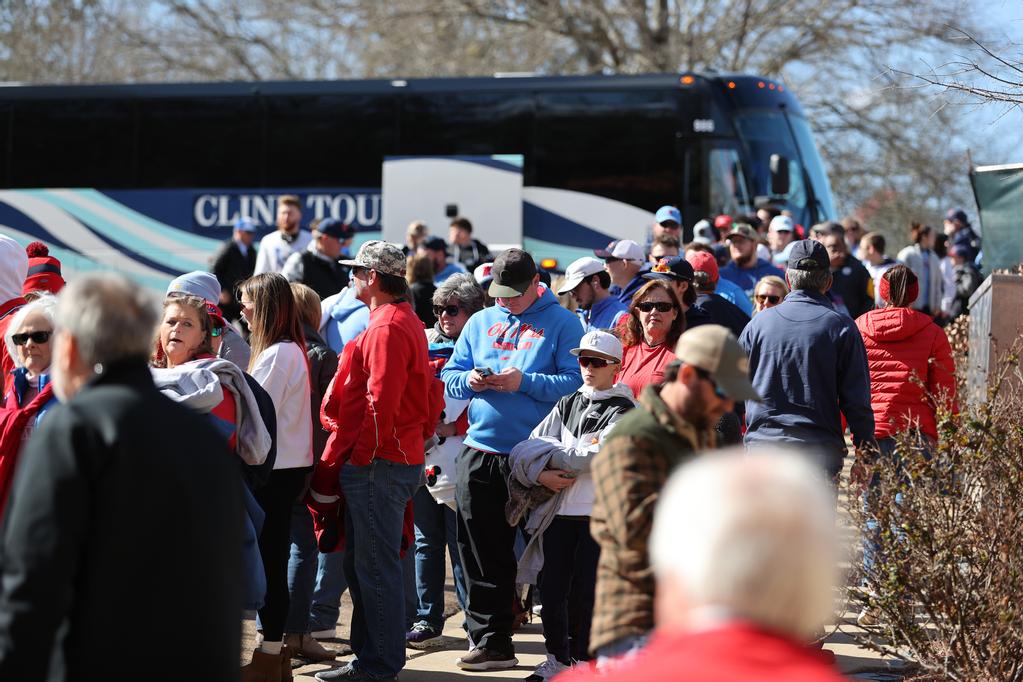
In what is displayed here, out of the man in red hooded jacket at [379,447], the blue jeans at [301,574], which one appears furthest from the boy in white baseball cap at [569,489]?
the blue jeans at [301,574]

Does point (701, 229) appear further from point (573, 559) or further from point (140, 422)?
point (140, 422)

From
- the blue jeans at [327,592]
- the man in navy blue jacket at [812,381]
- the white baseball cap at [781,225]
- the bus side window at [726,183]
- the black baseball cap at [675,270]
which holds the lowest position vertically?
the blue jeans at [327,592]

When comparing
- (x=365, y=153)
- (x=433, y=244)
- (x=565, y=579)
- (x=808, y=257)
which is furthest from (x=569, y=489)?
(x=365, y=153)

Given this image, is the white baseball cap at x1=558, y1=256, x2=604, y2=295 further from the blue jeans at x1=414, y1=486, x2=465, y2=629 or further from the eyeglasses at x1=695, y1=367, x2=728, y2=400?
the eyeglasses at x1=695, y1=367, x2=728, y2=400

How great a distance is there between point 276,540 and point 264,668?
1.92 feet

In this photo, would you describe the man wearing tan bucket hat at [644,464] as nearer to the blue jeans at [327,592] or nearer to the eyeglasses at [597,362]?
the eyeglasses at [597,362]

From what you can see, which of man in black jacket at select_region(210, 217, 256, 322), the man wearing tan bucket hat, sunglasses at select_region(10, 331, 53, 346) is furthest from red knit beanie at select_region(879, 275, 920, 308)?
man in black jacket at select_region(210, 217, 256, 322)

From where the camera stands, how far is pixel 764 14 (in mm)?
26797

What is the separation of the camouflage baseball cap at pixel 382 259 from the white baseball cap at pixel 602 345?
96cm

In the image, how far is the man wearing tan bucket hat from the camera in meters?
3.86

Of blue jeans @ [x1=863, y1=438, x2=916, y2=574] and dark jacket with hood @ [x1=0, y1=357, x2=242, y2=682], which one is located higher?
dark jacket with hood @ [x1=0, y1=357, x2=242, y2=682]

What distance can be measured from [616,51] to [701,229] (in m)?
14.7

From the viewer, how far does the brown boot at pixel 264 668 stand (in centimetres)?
649

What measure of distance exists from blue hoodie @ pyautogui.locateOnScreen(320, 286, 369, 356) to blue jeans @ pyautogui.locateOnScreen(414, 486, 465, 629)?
4.21 feet
